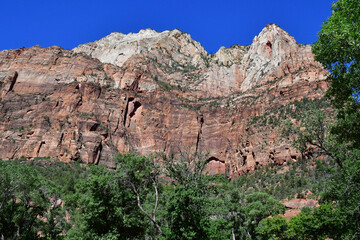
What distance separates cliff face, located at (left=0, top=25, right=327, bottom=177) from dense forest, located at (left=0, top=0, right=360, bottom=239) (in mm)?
47934

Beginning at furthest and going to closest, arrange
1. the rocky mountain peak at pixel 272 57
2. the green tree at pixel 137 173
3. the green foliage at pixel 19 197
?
the rocky mountain peak at pixel 272 57 → the green foliage at pixel 19 197 → the green tree at pixel 137 173

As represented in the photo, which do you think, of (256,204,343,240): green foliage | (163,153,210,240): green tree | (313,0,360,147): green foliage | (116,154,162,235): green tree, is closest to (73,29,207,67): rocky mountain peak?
(256,204,343,240): green foliage

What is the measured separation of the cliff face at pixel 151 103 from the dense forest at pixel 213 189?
47.9 metres

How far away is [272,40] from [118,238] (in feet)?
383

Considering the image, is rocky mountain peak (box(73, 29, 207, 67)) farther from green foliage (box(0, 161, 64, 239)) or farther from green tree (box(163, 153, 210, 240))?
green tree (box(163, 153, 210, 240))

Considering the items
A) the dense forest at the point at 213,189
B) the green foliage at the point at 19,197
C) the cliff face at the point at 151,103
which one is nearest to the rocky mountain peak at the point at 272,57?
the cliff face at the point at 151,103

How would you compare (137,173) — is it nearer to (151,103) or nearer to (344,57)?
(344,57)

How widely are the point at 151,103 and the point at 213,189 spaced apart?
85.0 meters

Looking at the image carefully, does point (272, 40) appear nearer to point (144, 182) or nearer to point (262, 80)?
point (262, 80)

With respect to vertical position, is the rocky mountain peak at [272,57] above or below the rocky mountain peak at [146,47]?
below

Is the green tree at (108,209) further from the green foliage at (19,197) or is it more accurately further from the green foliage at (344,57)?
the green foliage at (344,57)

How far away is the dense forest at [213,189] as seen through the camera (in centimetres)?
1400

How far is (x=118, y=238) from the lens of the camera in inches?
854

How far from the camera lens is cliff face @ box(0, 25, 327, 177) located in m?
87.7
